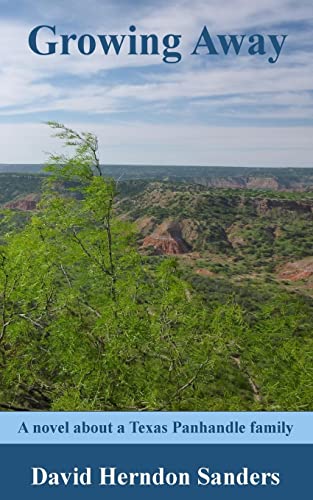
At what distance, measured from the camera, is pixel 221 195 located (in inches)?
4776

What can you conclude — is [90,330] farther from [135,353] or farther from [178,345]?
[178,345]

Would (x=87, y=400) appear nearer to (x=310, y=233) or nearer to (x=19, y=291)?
(x=19, y=291)

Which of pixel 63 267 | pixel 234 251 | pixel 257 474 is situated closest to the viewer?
pixel 257 474

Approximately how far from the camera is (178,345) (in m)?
11.0

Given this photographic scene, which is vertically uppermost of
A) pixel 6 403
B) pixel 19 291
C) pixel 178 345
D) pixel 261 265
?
pixel 19 291

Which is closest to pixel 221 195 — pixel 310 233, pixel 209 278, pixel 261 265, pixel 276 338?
pixel 310 233

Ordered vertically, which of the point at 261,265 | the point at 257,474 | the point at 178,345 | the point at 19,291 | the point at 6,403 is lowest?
the point at 261,265

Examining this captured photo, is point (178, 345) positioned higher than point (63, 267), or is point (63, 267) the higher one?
point (63, 267)

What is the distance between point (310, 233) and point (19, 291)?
321 feet

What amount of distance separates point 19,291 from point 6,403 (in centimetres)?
278

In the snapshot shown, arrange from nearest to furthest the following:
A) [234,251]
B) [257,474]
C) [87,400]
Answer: [257,474] < [87,400] < [234,251]

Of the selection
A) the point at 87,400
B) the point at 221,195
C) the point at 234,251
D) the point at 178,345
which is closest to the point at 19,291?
the point at 87,400

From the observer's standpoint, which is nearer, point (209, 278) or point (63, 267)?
point (63, 267)

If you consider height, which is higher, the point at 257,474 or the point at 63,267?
the point at 63,267
